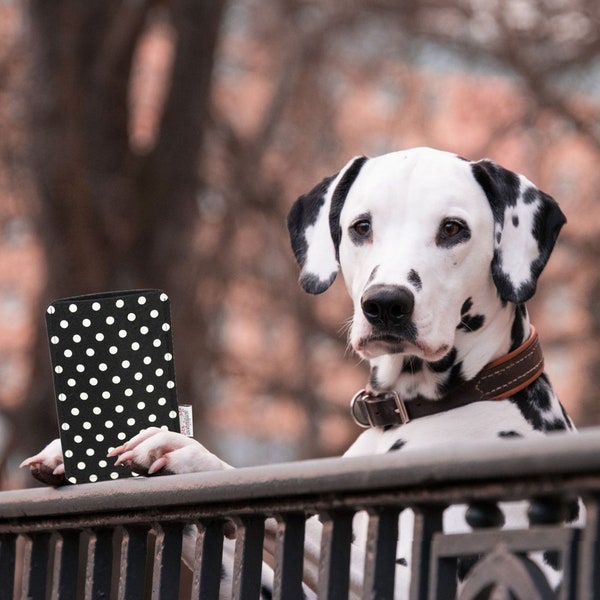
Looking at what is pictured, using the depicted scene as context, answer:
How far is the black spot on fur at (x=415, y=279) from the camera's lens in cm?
375

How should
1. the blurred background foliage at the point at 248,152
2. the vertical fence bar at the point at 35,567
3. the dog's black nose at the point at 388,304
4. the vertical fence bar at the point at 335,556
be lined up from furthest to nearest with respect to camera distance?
the blurred background foliage at the point at 248,152 → the dog's black nose at the point at 388,304 → the vertical fence bar at the point at 35,567 → the vertical fence bar at the point at 335,556

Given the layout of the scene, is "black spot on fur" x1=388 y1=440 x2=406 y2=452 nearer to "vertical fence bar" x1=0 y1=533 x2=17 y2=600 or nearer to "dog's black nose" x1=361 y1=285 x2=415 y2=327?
"dog's black nose" x1=361 y1=285 x2=415 y2=327

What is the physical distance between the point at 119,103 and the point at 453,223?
788 cm

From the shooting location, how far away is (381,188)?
4078 millimetres

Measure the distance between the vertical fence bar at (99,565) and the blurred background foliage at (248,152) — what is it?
7.78 m

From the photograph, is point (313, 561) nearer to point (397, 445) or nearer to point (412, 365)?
point (397, 445)

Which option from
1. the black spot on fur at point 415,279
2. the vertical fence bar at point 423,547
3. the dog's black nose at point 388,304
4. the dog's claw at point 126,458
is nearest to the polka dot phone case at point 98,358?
the dog's claw at point 126,458

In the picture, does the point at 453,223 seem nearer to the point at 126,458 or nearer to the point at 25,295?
the point at 126,458

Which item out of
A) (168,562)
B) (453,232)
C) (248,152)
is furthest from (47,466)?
(248,152)

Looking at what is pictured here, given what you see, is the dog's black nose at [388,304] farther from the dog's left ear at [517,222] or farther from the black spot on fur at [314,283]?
the black spot on fur at [314,283]

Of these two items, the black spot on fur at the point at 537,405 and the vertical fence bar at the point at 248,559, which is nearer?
the vertical fence bar at the point at 248,559

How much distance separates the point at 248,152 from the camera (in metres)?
15.9

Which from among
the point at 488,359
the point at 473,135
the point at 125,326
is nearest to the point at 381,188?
the point at 488,359

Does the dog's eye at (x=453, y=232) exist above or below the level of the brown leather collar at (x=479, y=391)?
above
